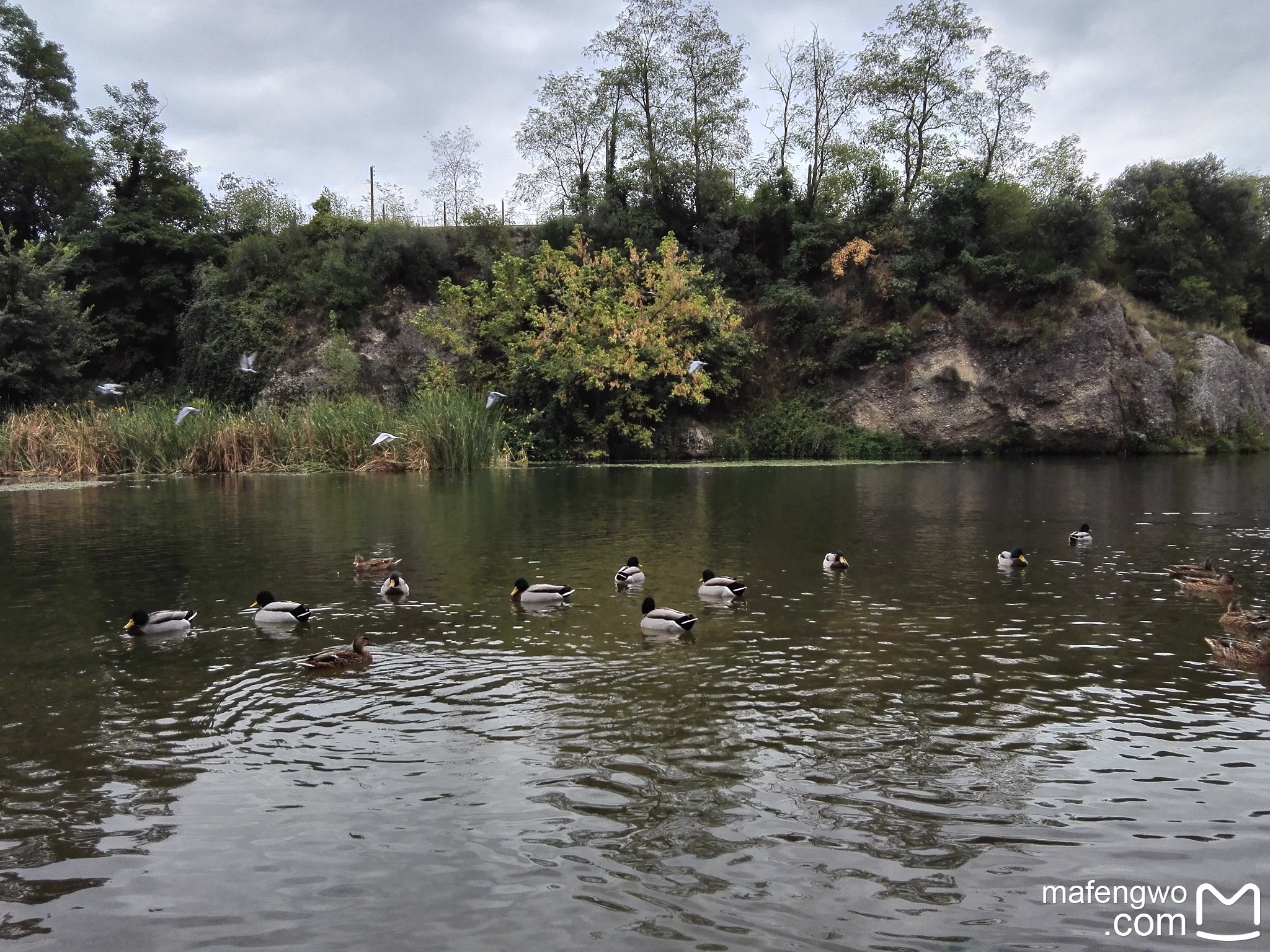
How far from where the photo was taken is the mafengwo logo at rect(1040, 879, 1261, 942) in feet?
12.8

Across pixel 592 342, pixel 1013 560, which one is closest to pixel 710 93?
pixel 592 342

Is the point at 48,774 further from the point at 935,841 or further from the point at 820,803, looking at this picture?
the point at 935,841

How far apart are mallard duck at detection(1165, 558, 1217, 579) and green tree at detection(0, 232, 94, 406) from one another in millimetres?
37551

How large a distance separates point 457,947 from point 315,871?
1057 mm

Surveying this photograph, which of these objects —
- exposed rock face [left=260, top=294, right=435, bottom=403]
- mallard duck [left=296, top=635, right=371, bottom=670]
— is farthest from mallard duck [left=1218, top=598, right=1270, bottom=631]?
exposed rock face [left=260, top=294, right=435, bottom=403]

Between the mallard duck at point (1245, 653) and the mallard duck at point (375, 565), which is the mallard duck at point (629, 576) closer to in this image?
the mallard duck at point (375, 565)

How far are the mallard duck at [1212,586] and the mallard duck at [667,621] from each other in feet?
20.2

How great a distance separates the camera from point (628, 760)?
578 cm

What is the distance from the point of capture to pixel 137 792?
213 inches

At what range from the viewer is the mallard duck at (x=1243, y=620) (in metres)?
8.40

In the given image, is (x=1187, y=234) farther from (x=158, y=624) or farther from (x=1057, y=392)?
(x=158, y=624)

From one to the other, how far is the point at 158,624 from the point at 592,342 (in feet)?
96.3

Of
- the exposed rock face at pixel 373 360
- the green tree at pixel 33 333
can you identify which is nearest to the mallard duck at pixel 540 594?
the exposed rock face at pixel 373 360

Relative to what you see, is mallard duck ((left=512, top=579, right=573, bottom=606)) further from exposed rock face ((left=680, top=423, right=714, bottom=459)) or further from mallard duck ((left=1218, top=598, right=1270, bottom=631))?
exposed rock face ((left=680, top=423, right=714, bottom=459))
